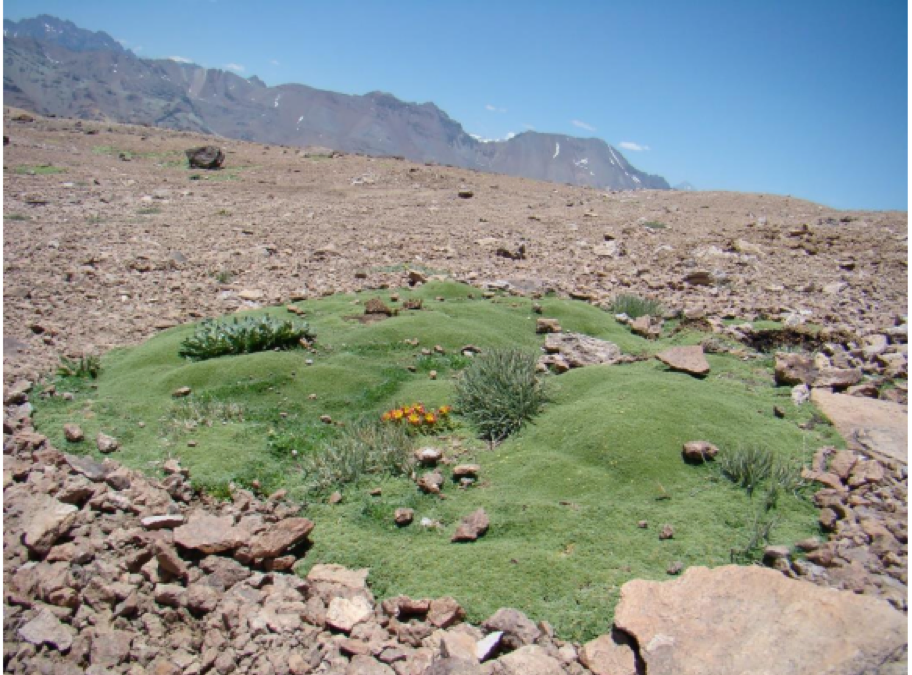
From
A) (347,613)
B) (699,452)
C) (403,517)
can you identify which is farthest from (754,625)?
(403,517)

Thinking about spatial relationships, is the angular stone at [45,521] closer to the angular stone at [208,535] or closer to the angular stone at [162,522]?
the angular stone at [162,522]

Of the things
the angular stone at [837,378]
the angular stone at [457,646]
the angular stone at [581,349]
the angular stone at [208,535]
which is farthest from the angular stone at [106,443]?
the angular stone at [837,378]

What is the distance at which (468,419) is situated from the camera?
19.0ft

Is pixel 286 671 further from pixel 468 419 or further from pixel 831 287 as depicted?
pixel 831 287

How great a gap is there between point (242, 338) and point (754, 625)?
5754 mm

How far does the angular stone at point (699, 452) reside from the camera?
4.66m

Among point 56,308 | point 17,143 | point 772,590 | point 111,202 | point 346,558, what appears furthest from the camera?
point 17,143

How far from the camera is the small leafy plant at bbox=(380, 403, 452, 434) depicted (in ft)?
18.3

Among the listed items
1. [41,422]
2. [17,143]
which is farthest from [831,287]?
[17,143]

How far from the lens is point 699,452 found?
4645mm

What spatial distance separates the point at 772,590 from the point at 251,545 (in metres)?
3.07

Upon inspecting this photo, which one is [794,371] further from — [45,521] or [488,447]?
[45,521]

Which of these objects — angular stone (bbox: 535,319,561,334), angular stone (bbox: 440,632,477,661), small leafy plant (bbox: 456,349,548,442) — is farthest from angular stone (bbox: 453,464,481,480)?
angular stone (bbox: 535,319,561,334)

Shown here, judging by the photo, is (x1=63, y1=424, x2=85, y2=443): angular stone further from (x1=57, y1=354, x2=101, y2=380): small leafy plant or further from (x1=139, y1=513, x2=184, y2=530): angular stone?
(x1=57, y1=354, x2=101, y2=380): small leafy plant
